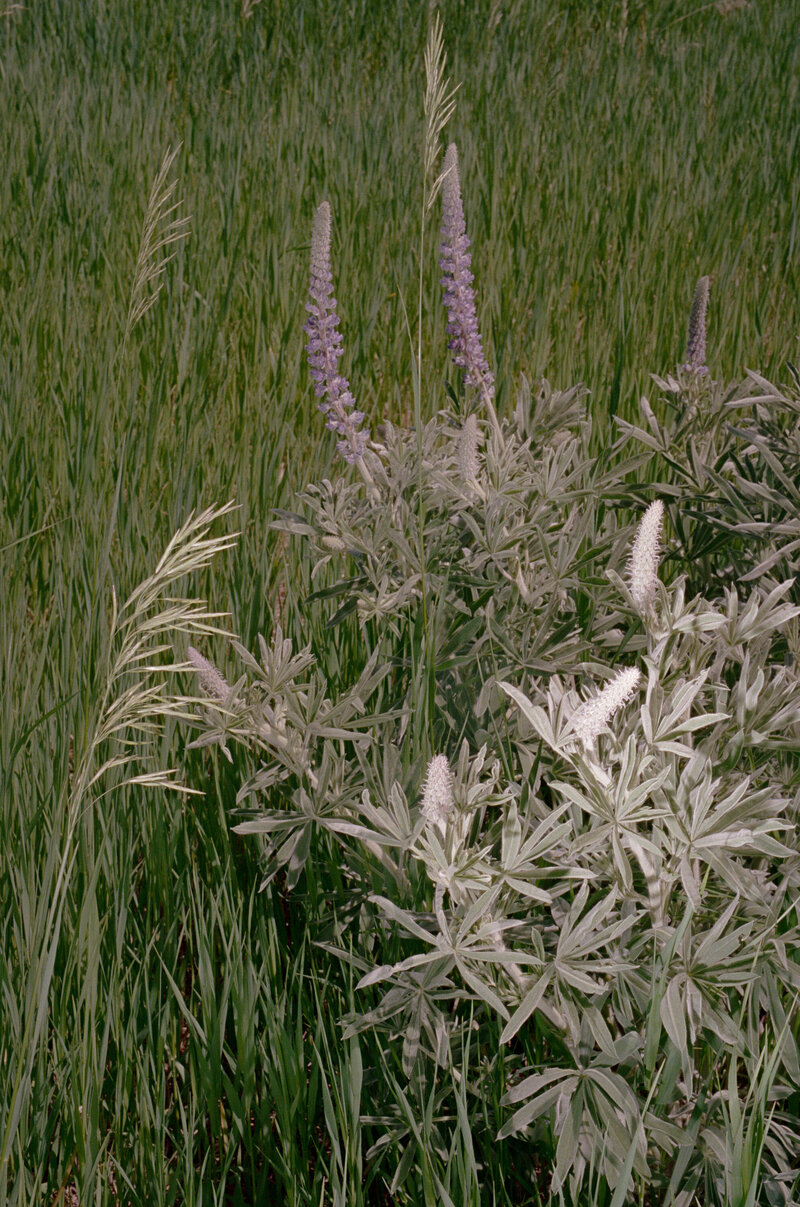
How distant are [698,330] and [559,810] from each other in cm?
101

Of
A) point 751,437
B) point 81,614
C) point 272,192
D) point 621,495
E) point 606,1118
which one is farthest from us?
point 272,192

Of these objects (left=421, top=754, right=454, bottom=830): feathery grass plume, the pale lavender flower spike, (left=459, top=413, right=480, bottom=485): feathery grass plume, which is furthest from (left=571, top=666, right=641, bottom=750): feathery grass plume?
the pale lavender flower spike

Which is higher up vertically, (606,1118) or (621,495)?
(621,495)

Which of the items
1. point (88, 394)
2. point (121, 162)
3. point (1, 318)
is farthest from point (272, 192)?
point (88, 394)

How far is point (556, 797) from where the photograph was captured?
1301 mm

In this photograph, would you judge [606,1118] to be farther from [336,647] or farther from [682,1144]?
[336,647]

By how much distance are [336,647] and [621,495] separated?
49cm

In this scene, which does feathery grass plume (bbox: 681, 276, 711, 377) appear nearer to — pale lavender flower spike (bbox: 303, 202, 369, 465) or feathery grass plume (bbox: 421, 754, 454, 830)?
pale lavender flower spike (bbox: 303, 202, 369, 465)

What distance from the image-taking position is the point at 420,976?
0.97 meters

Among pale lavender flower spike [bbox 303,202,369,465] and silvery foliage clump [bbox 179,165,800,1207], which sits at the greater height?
pale lavender flower spike [bbox 303,202,369,465]

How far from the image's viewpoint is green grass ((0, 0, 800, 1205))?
111 cm

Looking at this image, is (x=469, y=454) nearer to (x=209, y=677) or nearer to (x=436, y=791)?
(x=209, y=677)

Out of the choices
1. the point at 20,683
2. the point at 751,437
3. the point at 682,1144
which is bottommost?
the point at 20,683

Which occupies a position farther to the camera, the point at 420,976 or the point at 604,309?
the point at 604,309
